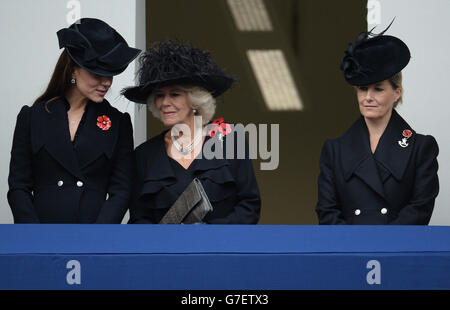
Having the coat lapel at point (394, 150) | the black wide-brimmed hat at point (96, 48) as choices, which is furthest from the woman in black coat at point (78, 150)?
the coat lapel at point (394, 150)

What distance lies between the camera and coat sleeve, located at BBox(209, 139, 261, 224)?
3.08 metres

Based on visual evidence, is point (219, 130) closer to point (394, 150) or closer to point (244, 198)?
point (244, 198)

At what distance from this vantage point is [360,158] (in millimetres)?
3260

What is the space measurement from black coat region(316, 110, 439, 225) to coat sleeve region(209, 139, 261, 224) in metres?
0.26

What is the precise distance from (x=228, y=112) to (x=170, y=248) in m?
4.91

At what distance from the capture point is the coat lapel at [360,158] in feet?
10.5

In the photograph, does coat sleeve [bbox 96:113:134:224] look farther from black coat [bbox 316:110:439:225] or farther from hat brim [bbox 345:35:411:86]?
hat brim [bbox 345:35:411:86]

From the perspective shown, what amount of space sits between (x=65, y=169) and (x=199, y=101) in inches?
24.3

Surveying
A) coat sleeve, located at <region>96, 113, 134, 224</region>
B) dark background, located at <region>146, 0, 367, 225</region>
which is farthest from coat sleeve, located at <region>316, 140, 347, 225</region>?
dark background, located at <region>146, 0, 367, 225</region>

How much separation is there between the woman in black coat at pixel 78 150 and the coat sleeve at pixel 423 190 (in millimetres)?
1129
